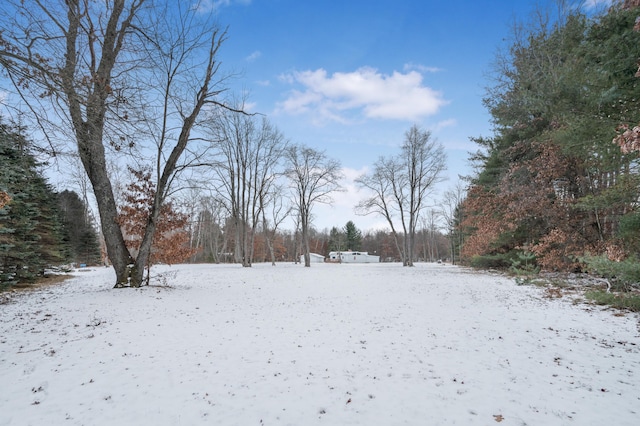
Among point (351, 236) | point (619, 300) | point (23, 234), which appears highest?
point (351, 236)

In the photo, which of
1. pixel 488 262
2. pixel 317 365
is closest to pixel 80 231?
pixel 317 365

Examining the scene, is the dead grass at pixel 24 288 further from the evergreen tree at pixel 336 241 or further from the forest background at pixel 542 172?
the evergreen tree at pixel 336 241

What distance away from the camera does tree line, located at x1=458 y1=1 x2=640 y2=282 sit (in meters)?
5.81

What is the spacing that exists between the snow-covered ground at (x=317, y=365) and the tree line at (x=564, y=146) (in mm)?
2335

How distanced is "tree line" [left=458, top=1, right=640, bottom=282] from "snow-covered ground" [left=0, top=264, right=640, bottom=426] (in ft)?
7.66

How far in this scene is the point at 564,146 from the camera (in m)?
8.32

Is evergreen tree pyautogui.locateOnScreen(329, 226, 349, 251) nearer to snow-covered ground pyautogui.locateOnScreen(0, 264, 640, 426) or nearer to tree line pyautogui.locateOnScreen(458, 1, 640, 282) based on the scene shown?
tree line pyautogui.locateOnScreen(458, 1, 640, 282)

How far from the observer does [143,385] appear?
125 inches

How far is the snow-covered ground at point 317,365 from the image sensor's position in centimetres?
270

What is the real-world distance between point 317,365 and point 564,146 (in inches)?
355

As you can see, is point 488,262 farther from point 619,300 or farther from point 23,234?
point 23,234

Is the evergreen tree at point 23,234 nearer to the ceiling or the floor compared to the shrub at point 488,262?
nearer to the ceiling

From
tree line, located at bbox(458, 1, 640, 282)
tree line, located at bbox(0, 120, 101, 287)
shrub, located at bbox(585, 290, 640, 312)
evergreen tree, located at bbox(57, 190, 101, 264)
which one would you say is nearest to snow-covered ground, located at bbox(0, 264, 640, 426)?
shrub, located at bbox(585, 290, 640, 312)

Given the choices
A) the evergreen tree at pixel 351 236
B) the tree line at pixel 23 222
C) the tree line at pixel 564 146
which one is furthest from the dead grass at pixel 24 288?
the evergreen tree at pixel 351 236
